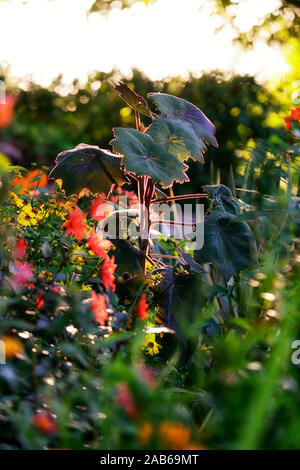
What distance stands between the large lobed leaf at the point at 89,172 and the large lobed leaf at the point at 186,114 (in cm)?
28

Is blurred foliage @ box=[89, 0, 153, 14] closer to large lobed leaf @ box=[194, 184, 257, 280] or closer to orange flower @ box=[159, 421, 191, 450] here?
large lobed leaf @ box=[194, 184, 257, 280]

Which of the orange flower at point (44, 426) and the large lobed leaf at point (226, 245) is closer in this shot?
the orange flower at point (44, 426)

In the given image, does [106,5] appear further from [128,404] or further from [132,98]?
[128,404]

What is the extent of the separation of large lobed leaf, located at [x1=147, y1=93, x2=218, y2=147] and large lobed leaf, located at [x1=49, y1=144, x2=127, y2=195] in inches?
11.0

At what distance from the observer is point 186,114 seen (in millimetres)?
2312

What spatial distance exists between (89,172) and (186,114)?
49cm

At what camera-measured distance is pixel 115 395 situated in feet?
4.13

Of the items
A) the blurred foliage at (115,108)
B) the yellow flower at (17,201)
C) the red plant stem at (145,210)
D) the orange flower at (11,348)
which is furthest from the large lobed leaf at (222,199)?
the blurred foliage at (115,108)

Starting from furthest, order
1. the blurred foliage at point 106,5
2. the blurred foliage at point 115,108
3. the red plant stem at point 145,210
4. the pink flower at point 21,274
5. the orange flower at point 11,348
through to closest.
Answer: the blurred foliage at point 106,5
the blurred foliage at point 115,108
the red plant stem at point 145,210
the pink flower at point 21,274
the orange flower at point 11,348

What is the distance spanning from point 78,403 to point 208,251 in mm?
757

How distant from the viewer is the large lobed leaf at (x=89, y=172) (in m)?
2.16

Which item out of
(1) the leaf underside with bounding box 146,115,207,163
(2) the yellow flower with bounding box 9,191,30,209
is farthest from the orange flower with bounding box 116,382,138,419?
(2) the yellow flower with bounding box 9,191,30,209

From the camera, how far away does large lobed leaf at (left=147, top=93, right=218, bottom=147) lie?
2232mm

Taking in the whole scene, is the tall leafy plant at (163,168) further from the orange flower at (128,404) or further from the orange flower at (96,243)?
the orange flower at (128,404)
